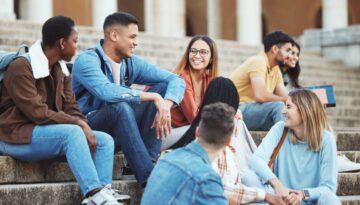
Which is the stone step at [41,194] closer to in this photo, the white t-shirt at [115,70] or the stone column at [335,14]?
the white t-shirt at [115,70]

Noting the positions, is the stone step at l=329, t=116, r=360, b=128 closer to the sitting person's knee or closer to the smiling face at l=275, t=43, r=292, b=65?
the smiling face at l=275, t=43, r=292, b=65

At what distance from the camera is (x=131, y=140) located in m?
6.68

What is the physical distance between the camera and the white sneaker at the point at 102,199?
6086 millimetres

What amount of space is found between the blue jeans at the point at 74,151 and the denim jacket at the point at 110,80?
1.54 feet

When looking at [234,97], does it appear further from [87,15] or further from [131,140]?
[87,15]

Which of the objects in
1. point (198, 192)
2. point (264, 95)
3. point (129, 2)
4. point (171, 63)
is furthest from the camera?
point (129, 2)

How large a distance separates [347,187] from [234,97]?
152 cm

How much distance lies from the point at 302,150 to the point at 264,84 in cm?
217

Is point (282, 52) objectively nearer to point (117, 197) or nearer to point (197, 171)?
point (117, 197)

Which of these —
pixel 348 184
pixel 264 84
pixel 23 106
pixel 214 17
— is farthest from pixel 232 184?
pixel 214 17

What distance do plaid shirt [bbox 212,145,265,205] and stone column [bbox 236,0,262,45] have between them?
687 inches

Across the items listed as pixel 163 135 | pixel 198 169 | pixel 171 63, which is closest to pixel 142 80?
pixel 163 135

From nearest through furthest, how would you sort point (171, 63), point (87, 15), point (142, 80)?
point (142, 80), point (171, 63), point (87, 15)

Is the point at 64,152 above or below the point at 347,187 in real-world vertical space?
above
